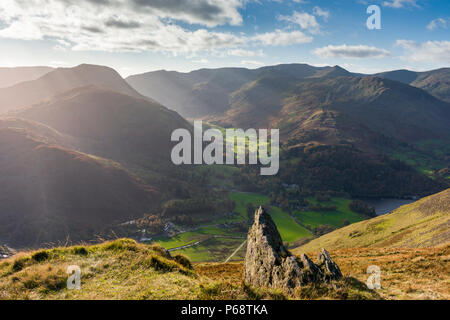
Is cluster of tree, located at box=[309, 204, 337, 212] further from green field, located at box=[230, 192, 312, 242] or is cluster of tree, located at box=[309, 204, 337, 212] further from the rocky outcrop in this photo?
the rocky outcrop

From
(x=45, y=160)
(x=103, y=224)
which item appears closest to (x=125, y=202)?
(x=103, y=224)

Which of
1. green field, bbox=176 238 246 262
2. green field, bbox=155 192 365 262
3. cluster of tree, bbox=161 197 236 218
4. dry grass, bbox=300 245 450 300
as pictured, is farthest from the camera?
cluster of tree, bbox=161 197 236 218

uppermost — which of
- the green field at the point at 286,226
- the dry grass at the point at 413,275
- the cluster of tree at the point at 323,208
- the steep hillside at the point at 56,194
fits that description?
the dry grass at the point at 413,275

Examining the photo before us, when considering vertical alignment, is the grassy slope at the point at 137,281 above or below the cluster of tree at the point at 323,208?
above

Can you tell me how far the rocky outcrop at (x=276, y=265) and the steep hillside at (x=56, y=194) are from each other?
482 ft

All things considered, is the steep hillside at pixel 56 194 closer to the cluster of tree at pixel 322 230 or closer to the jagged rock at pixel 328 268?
the cluster of tree at pixel 322 230

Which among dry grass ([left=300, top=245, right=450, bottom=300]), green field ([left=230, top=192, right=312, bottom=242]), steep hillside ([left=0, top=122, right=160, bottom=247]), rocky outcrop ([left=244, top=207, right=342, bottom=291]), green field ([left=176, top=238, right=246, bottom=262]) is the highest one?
rocky outcrop ([left=244, top=207, right=342, bottom=291])

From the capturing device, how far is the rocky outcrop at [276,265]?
14.5m

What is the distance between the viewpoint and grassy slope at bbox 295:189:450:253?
42.2 metres

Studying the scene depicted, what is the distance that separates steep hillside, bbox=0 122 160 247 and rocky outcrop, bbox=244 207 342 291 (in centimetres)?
14677

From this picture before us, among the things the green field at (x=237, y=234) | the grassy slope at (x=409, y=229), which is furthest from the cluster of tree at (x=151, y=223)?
the grassy slope at (x=409, y=229)

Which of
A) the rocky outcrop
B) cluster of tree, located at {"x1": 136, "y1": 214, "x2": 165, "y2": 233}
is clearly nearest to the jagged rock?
the rocky outcrop

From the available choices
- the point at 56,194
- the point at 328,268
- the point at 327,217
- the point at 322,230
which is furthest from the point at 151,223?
the point at 328,268

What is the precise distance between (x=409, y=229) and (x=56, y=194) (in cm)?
18440
